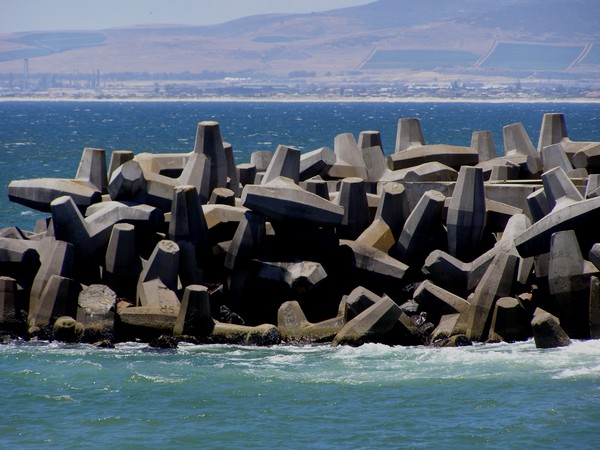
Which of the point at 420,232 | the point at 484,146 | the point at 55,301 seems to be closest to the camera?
the point at 55,301

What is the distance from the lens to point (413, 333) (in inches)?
605

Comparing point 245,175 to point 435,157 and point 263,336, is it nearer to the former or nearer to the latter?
point 435,157

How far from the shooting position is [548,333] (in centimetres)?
1462

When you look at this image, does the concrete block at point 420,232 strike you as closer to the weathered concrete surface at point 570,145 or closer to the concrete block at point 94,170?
the weathered concrete surface at point 570,145

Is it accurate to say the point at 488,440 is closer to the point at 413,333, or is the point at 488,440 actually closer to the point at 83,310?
the point at 413,333

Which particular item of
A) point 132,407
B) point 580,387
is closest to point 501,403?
point 580,387

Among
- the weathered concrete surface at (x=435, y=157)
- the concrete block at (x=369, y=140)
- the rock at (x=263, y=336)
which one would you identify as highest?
the concrete block at (x=369, y=140)

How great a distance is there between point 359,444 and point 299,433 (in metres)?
0.75

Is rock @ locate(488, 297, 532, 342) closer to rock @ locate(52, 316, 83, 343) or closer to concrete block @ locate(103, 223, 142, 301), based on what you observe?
concrete block @ locate(103, 223, 142, 301)

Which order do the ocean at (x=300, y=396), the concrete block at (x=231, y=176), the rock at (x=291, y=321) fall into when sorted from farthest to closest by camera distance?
the concrete block at (x=231, y=176) < the rock at (x=291, y=321) < the ocean at (x=300, y=396)

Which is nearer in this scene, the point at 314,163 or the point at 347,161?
the point at 314,163

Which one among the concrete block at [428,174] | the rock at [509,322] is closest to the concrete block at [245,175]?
the concrete block at [428,174]

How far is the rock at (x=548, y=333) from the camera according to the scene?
48.0 ft

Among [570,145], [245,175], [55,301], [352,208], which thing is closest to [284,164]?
[352,208]
